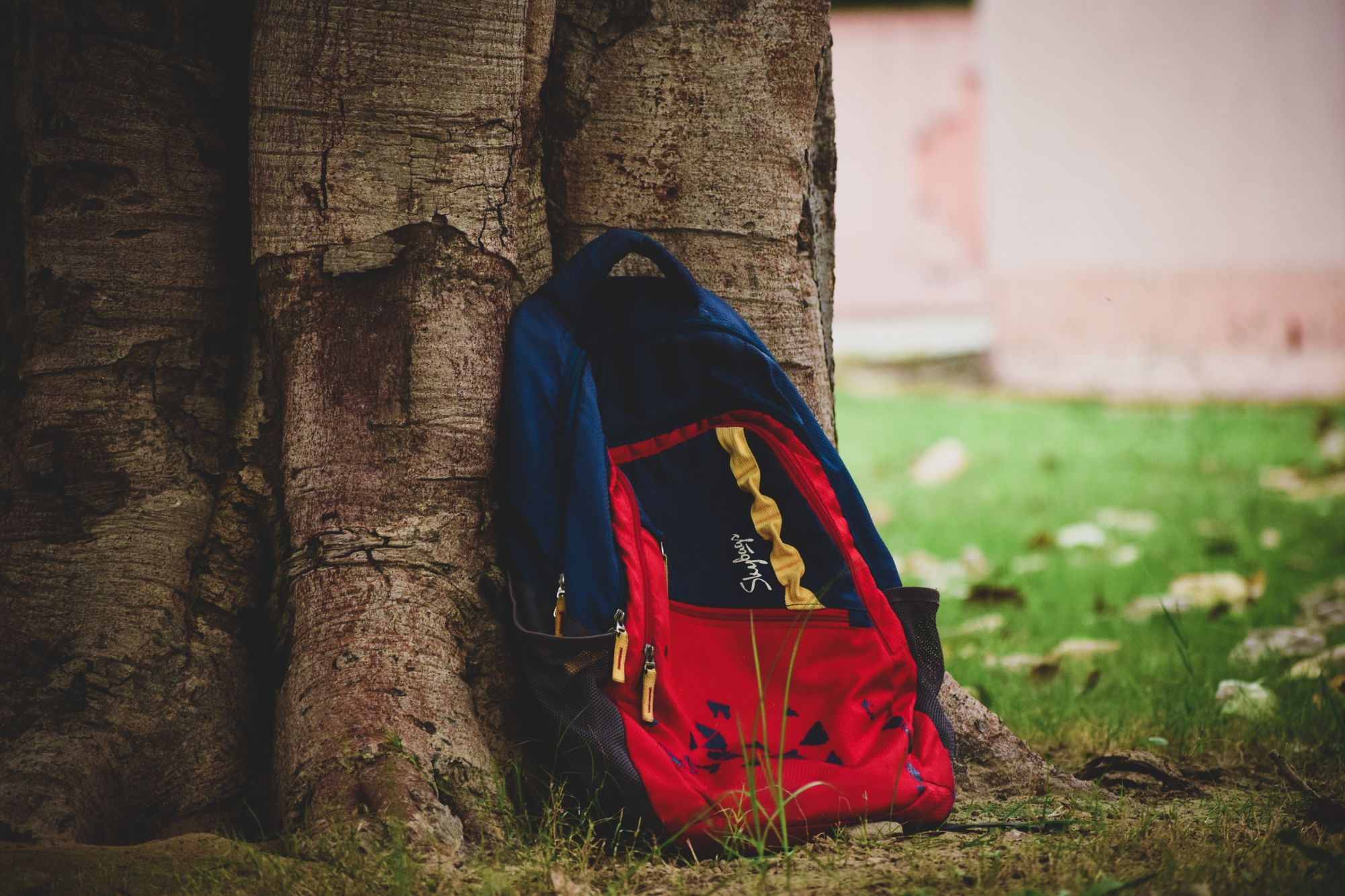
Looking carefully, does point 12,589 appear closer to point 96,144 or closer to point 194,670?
point 194,670

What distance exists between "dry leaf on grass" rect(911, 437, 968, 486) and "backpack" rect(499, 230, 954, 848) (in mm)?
3675

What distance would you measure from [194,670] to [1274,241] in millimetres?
8056

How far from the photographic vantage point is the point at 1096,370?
7969mm

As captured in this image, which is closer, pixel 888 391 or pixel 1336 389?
pixel 1336 389

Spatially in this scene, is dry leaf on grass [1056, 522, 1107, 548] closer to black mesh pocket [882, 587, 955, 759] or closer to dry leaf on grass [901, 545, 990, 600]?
dry leaf on grass [901, 545, 990, 600]

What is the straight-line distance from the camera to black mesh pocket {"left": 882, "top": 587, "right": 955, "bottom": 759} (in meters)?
1.78

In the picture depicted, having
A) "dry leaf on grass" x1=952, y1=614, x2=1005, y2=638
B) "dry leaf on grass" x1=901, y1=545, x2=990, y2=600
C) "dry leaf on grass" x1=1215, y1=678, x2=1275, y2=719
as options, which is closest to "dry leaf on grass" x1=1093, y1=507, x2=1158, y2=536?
"dry leaf on grass" x1=901, y1=545, x2=990, y2=600

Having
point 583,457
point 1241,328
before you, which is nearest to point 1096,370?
point 1241,328

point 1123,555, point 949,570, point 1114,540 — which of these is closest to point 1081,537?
point 1114,540

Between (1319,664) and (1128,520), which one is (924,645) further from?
(1128,520)

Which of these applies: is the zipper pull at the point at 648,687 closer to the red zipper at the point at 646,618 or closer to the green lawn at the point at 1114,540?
the red zipper at the point at 646,618

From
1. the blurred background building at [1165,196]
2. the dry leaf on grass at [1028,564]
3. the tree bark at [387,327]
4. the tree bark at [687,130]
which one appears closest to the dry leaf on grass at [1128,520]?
the dry leaf on grass at [1028,564]

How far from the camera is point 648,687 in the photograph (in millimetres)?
1657

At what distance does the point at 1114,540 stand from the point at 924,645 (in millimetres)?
2725
